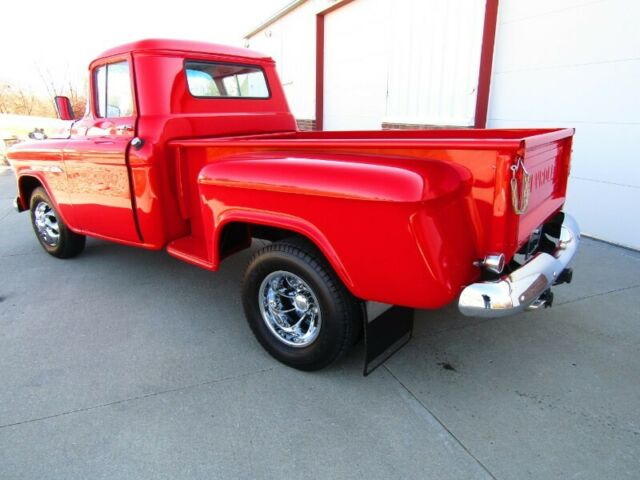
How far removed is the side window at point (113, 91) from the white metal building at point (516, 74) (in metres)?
4.29

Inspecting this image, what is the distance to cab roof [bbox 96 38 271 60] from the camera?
10.7 feet

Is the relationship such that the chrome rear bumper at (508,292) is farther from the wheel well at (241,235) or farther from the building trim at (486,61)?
the building trim at (486,61)

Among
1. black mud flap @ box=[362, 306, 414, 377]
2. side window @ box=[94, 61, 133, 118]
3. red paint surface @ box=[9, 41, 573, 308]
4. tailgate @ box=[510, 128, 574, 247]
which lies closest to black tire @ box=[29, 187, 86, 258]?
red paint surface @ box=[9, 41, 573, 308]

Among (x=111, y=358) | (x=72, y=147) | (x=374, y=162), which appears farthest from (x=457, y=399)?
(x=72, y=147)

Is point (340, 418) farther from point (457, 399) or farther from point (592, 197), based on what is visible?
point (592, 197)

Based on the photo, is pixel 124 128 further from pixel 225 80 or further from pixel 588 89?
pixel 588 89

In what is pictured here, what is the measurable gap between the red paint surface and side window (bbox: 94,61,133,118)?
0.08 metres

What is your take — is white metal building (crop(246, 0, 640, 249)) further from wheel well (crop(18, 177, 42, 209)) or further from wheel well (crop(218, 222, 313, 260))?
wheel well (crop(18, 177, 42, 209))

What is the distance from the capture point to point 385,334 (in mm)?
2506

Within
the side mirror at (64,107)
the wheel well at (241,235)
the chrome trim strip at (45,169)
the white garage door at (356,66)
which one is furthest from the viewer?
the white garage door at (356,66)

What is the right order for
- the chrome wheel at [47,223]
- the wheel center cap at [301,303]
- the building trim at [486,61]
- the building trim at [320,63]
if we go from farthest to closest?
the building trim at [320,63] < the building trim at [486,61] < the chrome wheel at [47,223] < the wheel center cap at [301,303]

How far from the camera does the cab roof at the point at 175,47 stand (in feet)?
10.7

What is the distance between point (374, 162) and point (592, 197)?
3863 millimetres

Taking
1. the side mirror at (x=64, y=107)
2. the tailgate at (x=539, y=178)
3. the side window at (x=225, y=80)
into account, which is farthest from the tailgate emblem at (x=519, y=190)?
the side mirror at (x=64, y=107)
